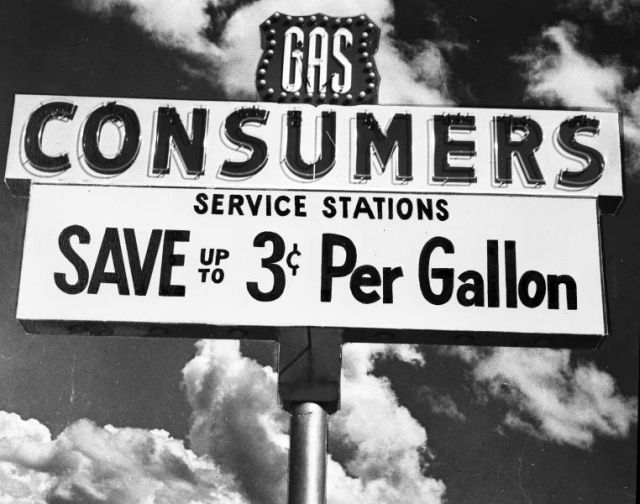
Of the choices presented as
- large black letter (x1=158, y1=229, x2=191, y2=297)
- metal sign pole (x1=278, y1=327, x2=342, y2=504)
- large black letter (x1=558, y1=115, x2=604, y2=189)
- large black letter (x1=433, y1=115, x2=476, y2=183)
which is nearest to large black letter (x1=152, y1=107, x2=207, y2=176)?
large black letter (x1=158, y1=229, x2=191, y2=297)

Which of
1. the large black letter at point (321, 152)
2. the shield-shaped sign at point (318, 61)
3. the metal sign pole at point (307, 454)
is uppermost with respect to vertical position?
the shield-shaped sign at point (318, 61)

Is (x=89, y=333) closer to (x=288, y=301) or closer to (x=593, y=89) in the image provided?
(x=288, y=301)

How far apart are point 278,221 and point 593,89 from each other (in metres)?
8.55

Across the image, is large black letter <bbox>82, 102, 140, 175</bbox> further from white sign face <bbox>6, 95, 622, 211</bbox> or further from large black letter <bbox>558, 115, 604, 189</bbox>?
large black letter <bbox>558, 115, 604, 189</bbox>

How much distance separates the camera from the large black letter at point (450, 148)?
6.96m

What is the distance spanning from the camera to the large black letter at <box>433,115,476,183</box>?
6.96 meters

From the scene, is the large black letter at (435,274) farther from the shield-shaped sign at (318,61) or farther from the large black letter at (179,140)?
the large black letter at (179,140)

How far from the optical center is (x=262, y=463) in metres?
13.6

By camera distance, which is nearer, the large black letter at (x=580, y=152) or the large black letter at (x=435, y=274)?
the large black letter at (x=435, y=274)

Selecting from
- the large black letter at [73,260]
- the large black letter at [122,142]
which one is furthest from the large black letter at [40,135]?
the large black letter at [73,260]

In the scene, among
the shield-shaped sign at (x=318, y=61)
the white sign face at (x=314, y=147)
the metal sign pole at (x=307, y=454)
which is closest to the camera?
the metal sign pole at (x=307, y=454)

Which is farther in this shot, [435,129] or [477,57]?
[477,57]

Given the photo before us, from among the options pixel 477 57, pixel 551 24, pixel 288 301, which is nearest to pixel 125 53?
pixel 477 57

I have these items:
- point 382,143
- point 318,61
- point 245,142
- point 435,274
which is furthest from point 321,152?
point 435,274
